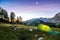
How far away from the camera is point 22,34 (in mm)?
1477

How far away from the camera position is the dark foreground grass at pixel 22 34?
146 centimetres

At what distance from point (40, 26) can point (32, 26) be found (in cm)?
10

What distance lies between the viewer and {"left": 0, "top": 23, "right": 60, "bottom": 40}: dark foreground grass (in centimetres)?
146

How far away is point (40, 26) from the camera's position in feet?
4.99

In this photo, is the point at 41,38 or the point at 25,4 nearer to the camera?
the point at 41,38

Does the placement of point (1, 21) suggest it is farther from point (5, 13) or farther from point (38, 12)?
point (38, 12)

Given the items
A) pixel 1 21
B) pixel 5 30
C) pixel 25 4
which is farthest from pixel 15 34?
pixel 25 4

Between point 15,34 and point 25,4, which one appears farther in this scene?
point 25,4

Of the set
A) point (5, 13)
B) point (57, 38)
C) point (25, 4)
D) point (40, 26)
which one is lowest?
point (57, 38)

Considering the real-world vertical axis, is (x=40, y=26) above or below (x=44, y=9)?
below

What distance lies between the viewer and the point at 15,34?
1467mm

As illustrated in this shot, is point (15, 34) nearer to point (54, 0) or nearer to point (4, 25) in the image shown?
point (4, 25)

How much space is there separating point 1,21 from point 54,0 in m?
0.70

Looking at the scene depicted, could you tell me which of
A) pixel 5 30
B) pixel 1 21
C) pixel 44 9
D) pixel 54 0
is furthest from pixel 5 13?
pixel 54 0
